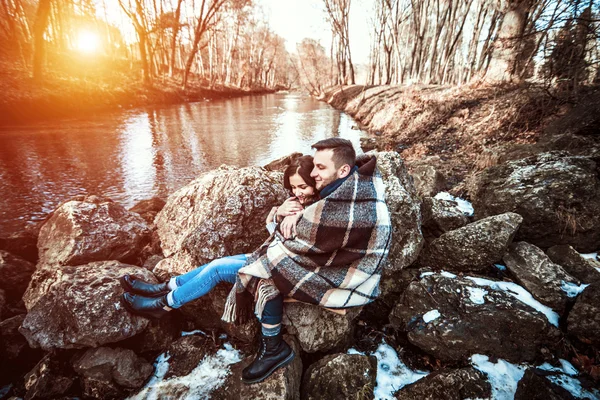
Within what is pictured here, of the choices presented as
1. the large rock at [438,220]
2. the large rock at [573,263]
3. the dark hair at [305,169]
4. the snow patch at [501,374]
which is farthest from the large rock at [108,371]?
the large rock at [573,263]

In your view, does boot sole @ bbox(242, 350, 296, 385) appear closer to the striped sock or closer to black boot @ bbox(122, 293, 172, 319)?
the striped sock

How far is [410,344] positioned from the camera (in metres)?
2.68

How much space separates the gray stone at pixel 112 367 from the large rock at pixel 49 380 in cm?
10

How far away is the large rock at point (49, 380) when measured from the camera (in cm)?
219

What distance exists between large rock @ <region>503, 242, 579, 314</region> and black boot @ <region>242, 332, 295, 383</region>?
265 centimetres

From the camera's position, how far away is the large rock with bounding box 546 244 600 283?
9.27 ft

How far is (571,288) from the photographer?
105 inches

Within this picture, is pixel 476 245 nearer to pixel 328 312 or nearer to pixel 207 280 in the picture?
pixel 328 312

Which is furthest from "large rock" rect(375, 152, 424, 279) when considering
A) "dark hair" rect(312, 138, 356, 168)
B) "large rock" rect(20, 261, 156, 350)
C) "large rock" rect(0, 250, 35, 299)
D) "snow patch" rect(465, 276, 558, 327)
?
"large rock" rect(0, 250, 35, 299)

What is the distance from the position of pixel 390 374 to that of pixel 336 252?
52.5 inches

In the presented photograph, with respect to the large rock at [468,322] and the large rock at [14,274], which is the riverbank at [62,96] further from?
the large rock at [468,322]

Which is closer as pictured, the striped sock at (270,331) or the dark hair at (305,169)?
the striped sock at (270,331)

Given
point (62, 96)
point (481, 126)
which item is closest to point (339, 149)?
point (481, 126)

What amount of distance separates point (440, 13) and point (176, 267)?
27349mm
